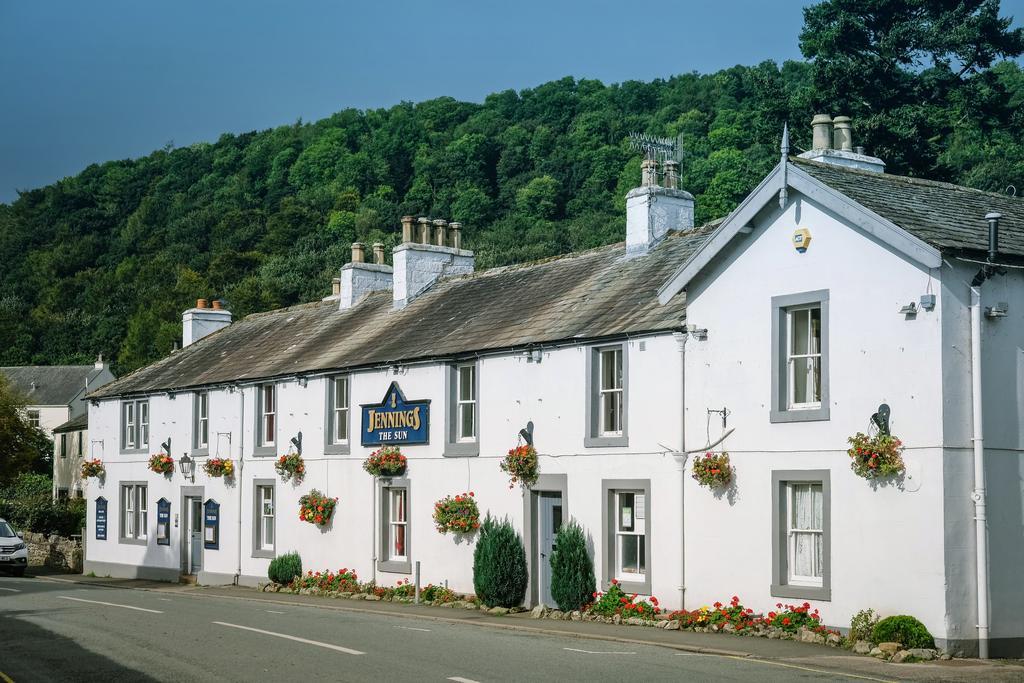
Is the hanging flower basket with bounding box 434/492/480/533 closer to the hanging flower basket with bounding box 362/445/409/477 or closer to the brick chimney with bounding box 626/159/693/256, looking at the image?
the hanging flower basket with bounding box 362/445/409/477

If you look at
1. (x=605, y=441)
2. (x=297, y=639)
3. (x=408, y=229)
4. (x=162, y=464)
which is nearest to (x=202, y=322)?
(x=162, y=464)

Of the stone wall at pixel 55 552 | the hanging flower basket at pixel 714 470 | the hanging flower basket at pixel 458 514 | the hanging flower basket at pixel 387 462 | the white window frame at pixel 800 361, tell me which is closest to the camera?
the white window frame at pixel 800 361

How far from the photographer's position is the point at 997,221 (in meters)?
17.6

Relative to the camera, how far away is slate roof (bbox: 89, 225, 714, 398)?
78.4ft

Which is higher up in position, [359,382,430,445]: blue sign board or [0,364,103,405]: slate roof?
[0,364,103,405]: slate roof

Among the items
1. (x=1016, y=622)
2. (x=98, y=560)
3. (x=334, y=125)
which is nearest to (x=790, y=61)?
(x=334, y=125)

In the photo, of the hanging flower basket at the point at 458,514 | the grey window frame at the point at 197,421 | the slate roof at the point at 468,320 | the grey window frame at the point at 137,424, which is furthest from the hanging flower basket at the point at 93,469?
the hanging flower basket at the point at 458,514

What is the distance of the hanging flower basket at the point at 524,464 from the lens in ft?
77.7

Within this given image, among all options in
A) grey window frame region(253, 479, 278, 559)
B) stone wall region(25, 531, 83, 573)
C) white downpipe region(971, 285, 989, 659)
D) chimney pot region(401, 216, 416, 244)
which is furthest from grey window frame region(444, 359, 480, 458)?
stone wall region(25, 531, 83, 573)

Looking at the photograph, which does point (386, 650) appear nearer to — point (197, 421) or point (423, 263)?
point (423, 263)

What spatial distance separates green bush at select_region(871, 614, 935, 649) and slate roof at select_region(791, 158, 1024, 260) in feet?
16.2

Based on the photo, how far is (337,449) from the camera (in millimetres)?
29750

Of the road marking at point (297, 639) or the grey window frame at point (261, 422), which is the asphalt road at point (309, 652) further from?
the grey window frame at point (261, 422)

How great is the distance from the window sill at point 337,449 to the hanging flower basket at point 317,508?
1013 mm
